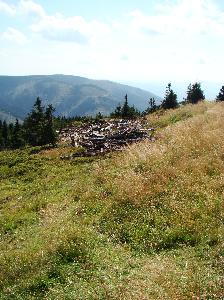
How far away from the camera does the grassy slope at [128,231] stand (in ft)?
31.6

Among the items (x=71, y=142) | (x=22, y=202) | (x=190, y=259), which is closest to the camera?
(x=190, y=259)

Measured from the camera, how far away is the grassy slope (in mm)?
9617

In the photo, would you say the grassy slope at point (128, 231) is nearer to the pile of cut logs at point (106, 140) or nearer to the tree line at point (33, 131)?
the pile of cut logs at point (106, 140)

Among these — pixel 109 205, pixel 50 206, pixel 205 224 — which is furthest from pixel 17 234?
pixel 205 224

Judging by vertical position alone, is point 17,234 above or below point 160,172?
below

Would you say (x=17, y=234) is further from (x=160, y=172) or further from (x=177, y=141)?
(x=177, y=141)

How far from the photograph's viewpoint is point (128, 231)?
12672 mm

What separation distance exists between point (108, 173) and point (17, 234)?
5.97 meters

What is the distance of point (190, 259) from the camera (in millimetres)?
10422

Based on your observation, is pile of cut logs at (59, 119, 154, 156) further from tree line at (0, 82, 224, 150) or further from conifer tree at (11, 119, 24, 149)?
conifer tree at (11, 119, 24, 149)

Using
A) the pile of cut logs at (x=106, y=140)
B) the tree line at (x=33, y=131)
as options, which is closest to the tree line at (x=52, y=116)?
the tree line at (x=33, y=131)

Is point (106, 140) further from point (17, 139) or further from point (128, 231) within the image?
point (17, 139)

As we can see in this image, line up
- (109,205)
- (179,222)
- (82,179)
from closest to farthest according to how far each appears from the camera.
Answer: (179,222), (109,205), (82,179)

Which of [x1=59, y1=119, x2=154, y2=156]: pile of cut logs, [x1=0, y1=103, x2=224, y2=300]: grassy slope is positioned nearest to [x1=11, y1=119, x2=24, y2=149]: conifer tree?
[x1=59, y1=119, x2=154, y2=156]: pile of cut logs
